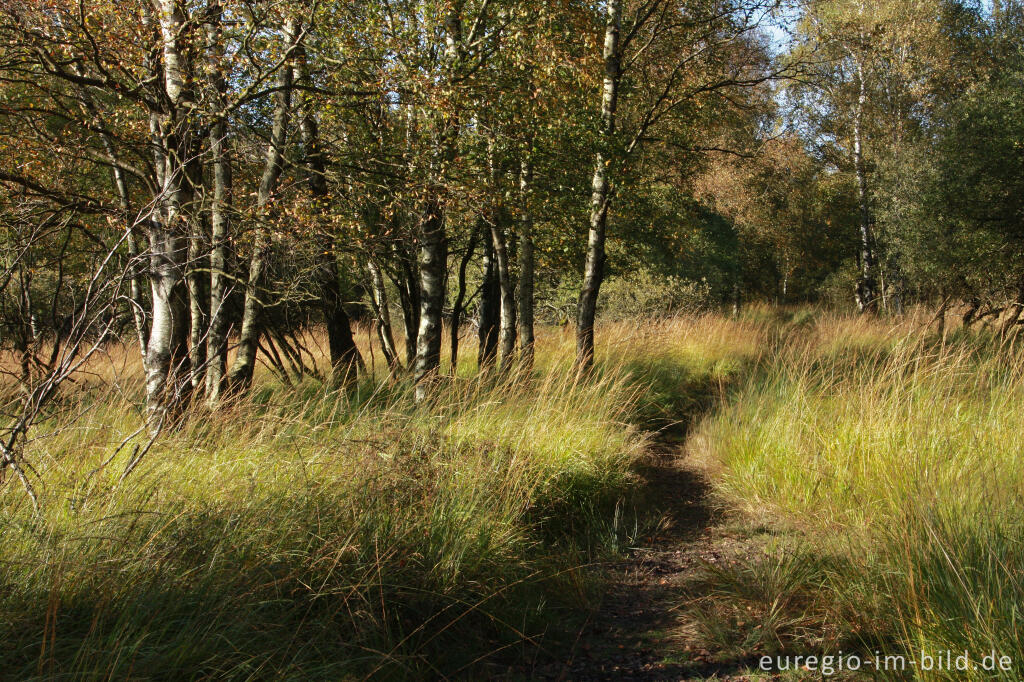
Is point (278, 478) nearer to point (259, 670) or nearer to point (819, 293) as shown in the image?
point (259, 670)

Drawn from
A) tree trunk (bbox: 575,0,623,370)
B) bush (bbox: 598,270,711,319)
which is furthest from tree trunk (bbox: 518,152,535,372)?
bush (bbox: 598,270,711,319)

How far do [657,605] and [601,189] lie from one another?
20.8 ft

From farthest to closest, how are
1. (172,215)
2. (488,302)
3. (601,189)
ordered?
(488,302)
(601,189)
(172,215)

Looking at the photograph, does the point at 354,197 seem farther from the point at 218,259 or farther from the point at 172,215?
the point at 172,215

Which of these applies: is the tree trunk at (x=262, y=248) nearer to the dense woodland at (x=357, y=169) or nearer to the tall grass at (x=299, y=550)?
the dense woodland at (x=357, y=169)

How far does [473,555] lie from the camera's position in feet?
12.3

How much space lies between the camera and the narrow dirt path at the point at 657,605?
10.8 feet

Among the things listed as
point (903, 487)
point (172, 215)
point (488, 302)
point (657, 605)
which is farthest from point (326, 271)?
point (903, 487)

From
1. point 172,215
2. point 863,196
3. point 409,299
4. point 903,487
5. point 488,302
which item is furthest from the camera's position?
point 863,196

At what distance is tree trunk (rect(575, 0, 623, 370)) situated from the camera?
8.74m

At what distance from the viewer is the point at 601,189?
9.16 metres

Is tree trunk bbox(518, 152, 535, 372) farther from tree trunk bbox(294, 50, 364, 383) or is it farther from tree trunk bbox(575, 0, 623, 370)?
tree trunk bbox(294, 50, 364, 383)

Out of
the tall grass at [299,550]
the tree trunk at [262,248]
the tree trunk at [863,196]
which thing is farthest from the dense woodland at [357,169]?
the tree trunk at [863,196]

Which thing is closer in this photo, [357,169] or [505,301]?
[357,169]
